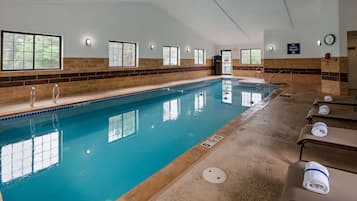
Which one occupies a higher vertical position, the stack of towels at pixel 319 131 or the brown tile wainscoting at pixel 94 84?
the brown tile wainscoting at pixel 94 84

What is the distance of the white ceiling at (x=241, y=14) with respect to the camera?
8.55 metres

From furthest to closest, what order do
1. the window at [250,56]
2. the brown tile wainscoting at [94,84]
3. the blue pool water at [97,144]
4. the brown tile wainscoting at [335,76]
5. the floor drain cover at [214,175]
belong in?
the window at [250,56] → the brown tile wainscoting at [335,76] → the brown tile wainscoting at [94,84] → the blue pool water at [97,144] → the floor drain cover at [214,175]

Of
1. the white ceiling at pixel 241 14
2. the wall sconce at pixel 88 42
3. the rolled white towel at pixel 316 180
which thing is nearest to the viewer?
the rolled white towel at pixel 316 180

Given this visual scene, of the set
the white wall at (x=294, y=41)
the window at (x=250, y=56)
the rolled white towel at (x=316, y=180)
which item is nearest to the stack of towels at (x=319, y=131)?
the rolled white towel at (x=316, y=180)

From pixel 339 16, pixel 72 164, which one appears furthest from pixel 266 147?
pixel 339 16

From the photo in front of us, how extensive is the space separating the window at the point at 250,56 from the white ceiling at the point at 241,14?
148 centimetres

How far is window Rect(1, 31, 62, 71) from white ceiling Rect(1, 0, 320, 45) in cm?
114

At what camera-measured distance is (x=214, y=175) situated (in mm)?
2340

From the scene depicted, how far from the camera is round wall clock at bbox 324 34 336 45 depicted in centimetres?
705

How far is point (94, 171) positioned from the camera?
306 cm

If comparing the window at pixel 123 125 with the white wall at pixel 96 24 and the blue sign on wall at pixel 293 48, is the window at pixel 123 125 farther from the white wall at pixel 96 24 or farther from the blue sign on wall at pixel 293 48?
the blue sign on wall at pixel 293 48

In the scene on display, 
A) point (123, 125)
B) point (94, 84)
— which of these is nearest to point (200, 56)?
point (94, 84)

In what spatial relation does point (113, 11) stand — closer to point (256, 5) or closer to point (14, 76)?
point (14, 76)

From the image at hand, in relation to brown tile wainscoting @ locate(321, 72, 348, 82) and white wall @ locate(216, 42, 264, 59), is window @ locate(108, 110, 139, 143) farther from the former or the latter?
white wall @ locate(216, 42, 264, 59)
